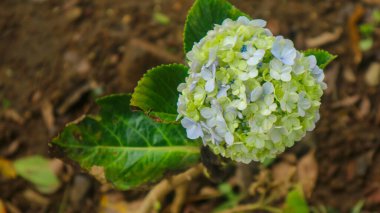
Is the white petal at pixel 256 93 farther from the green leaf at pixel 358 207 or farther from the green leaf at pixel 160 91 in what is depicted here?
the green leaf at pixel 358 207

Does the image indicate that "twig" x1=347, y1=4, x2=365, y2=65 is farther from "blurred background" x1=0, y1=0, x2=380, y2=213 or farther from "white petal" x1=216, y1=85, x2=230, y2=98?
"white petal" x1=216, y1=85, x2=230, y2=98

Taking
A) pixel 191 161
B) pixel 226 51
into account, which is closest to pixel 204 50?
pixel 226 51

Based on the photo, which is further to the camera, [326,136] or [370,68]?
[370,68]

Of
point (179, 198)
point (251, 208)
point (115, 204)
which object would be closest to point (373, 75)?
point (251, 208)

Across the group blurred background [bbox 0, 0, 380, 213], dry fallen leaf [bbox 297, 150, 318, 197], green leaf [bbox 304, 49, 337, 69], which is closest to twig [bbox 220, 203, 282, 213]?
blurred background [bbox 0, 0, 380, 213]

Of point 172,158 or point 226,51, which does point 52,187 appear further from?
point 226,51

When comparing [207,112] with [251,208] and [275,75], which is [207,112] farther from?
[251,208]

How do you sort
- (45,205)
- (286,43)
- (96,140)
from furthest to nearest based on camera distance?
(45,205) < (96,140) < (286,43)
